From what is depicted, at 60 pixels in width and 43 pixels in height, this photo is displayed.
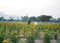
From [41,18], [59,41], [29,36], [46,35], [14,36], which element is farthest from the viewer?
[41,18]

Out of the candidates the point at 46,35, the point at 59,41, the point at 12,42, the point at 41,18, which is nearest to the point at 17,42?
the point at 12,42

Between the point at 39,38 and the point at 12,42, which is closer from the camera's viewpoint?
the point at 12,42

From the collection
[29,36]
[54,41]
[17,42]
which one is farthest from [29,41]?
[54,41]

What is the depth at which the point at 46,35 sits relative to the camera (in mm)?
4348

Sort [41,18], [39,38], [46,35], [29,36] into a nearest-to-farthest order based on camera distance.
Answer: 1. [29,36]
2. [46,35]
3. [39,38]
4. [41,18]

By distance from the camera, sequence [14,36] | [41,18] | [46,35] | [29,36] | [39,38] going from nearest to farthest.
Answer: [14,36] → [29,36] → [46,35] → [39,38] → [41,18]

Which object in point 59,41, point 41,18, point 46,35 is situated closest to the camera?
point 46,35

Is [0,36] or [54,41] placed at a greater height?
[0,36]

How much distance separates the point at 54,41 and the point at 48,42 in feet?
3.00

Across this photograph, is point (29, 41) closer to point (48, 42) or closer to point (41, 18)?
point (48, 42)

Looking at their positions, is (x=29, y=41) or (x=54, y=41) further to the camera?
(x=54, y=41)

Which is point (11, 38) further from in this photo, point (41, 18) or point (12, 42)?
point (41, 18)

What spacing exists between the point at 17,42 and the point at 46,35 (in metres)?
0.90

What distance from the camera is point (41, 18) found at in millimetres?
13344
